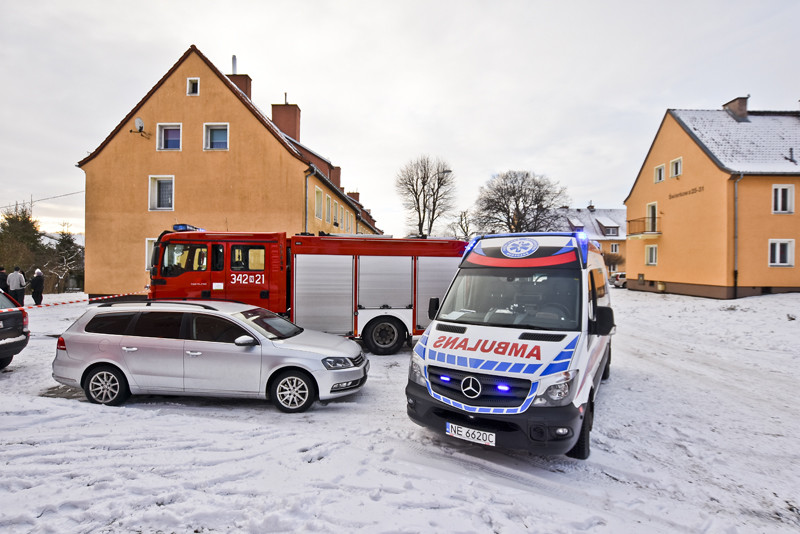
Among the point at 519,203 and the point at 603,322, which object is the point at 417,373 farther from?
the point at 519,203

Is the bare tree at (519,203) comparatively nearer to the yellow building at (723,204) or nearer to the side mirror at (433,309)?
the yellow building at (723,204)

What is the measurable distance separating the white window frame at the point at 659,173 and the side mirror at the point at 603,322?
26165 mm

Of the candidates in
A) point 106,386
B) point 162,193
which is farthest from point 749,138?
point 162,193

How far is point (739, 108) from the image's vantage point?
77.6 feet

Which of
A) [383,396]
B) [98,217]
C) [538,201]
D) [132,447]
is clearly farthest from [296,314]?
[538,201]

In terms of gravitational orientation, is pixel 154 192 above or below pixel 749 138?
below

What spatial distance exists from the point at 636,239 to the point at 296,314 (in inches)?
1034

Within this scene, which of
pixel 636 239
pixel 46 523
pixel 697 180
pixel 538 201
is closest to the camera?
pixel 46 523

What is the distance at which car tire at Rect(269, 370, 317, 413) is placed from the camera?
17.8ft

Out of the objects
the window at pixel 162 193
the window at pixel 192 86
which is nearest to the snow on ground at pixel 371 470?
the window at pixel 162 193

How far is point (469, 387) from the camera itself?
3.86 m

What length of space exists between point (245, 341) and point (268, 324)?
0.63 metres

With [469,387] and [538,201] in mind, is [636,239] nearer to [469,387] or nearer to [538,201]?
[538,201]

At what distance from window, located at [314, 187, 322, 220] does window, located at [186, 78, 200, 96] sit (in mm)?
6786
